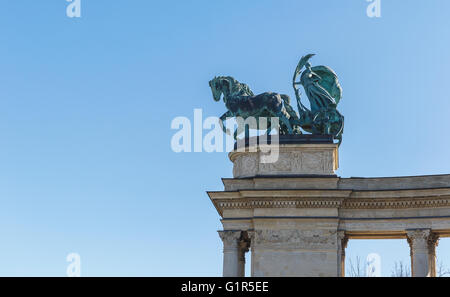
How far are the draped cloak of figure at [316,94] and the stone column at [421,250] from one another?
932 cm

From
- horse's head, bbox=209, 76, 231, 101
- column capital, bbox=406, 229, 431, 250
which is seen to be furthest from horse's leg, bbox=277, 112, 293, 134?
column capital, bbox=406, 229, 431, 250

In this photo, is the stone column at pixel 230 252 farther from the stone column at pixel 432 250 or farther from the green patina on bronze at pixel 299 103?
the stone column at pixel 432 250

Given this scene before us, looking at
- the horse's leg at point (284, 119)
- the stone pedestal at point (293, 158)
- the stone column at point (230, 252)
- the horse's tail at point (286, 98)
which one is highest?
the horse's tail at point (286, 98)

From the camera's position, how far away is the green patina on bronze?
43.5 metres

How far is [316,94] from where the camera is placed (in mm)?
44125

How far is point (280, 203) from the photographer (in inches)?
1603

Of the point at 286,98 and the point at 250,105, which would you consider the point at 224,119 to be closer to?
the point at 250,105

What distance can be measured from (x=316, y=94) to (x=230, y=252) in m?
11.1

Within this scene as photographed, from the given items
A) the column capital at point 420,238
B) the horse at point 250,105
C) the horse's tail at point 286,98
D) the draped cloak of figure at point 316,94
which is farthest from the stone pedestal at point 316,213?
the horse's tail at point 286,98

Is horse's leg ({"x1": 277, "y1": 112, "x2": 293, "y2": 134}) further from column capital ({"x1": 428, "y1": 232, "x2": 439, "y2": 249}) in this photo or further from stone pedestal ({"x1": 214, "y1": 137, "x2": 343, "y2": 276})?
column capital ({"x1": 428, "y1": 232, "x2": 439, "y2": 249})

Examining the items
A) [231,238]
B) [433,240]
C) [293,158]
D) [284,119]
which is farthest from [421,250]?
[284,119]

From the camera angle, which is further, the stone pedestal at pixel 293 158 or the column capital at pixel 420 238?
the stone pedestal at pixel 293 158

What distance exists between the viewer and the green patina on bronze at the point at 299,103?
143ft

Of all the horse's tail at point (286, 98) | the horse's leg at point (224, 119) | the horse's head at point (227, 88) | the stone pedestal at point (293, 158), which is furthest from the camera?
the horse's head at point (227, 88)
